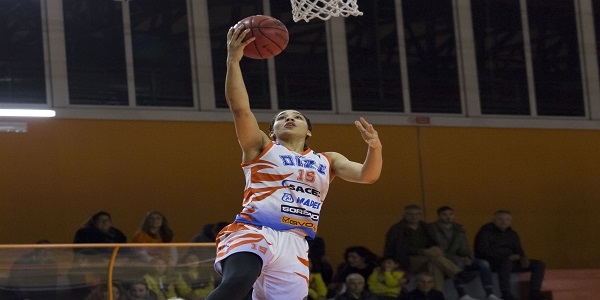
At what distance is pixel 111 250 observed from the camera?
9.63m

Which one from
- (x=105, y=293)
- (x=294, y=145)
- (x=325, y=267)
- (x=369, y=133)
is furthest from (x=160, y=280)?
(x=325, y=267)

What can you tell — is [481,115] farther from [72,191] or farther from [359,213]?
[72,191]

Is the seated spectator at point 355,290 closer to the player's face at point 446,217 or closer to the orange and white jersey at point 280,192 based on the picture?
the player's face at point 446,217

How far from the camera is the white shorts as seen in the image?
655 cm

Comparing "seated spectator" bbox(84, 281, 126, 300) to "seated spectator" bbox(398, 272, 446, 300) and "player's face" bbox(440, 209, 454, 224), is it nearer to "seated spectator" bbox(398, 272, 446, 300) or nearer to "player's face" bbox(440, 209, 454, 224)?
"seated spectator" bbox(398, 272, 446, 300)

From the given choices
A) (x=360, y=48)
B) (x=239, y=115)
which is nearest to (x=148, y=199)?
(x=360, y=48)

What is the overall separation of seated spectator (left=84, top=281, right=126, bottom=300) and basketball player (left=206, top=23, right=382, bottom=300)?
9.88 ft

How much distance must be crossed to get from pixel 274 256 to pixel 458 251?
337 inches

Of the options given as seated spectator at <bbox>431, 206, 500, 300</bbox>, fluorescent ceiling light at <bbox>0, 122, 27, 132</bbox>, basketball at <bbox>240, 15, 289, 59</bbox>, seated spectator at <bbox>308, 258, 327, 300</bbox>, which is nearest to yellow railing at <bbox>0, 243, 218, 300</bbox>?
basketball at <bbox>240, 15, 289, 59</bbox>

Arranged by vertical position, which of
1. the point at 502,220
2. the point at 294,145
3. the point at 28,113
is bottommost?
the point at 502,220

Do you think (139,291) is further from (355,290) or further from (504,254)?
(504,254)

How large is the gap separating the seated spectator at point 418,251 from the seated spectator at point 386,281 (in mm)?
573

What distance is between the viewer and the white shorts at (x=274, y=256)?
6547 millimetres

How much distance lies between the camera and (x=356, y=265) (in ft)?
45.4
